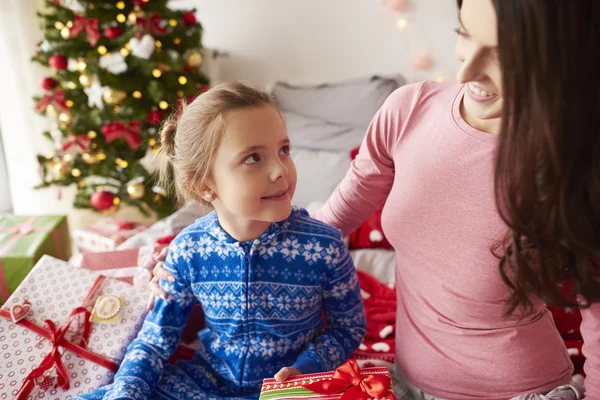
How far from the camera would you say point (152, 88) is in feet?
7.58

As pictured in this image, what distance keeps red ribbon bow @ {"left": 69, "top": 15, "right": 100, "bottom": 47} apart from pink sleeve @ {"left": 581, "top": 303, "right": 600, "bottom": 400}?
222cm

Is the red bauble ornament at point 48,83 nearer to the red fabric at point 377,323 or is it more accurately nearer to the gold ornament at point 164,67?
the gold ornament at point 164,67

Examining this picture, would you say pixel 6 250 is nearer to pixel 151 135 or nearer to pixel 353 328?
pixel 151 135

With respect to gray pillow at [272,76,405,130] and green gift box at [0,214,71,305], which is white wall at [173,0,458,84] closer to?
gray pillow at [272,76,405,130]

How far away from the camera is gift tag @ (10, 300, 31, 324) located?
1.13m

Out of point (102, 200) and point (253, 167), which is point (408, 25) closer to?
point (102, 200)

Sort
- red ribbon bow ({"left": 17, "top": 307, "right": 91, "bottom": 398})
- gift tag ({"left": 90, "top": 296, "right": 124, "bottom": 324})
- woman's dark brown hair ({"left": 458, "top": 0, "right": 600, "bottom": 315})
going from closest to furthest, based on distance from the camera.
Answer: woman's dark brown hair ({"left": 458, "top": 0, "right": 600, "bottom": 315}), red ribbon bow ({"left": 17, "top": 307, "right": 91, "bottom": 398}), gift tag ({"left": 90, "top": 296, "right": 124, "bottom": 324})

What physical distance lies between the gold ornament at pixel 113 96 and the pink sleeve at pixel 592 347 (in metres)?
2.08

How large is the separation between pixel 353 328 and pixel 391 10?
6.38 ft

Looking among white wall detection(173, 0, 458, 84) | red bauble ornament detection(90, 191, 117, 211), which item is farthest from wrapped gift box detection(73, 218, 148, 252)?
white wall detection(173, 0, 458, 84)

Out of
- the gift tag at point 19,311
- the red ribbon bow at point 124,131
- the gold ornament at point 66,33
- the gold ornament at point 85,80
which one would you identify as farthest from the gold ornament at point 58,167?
the gift tag at point 19,311

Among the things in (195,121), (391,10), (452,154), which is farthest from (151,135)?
(452,154)

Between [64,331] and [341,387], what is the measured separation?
0.69m

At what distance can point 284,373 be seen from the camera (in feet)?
3.00
